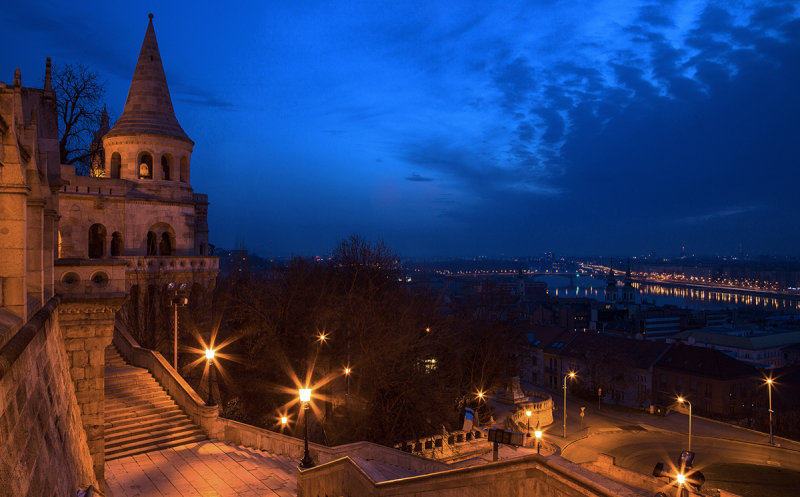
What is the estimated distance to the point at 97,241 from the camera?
26969mm

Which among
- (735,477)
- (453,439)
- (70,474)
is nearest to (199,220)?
(453,439)

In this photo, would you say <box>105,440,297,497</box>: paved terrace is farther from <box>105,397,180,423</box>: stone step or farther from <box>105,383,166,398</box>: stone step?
<box>105,383,166,398</box>: stone step

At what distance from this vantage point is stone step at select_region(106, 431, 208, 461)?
14.5 metres

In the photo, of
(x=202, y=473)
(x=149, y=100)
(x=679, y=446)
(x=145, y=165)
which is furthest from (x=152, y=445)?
(x=679, y=446)

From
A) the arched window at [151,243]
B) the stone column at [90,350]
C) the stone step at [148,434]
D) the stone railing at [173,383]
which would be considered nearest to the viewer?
the stone column at [90,350]

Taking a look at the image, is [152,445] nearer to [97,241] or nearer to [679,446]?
[97,241]

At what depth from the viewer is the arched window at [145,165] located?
27.9 m

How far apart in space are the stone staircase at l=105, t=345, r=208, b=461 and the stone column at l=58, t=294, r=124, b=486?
2192 millimetres

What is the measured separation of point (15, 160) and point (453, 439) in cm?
2408

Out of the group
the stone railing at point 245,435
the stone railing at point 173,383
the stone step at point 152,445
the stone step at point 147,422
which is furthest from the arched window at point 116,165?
the stone step at point 152,445

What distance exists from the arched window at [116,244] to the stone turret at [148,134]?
3.15 meters

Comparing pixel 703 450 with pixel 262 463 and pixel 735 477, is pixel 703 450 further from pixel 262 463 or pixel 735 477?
pixel 262 463

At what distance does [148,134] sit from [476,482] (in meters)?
25.8

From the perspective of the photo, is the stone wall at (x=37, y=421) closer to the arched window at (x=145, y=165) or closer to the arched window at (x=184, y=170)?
the arched window at (x=145, y=165)
